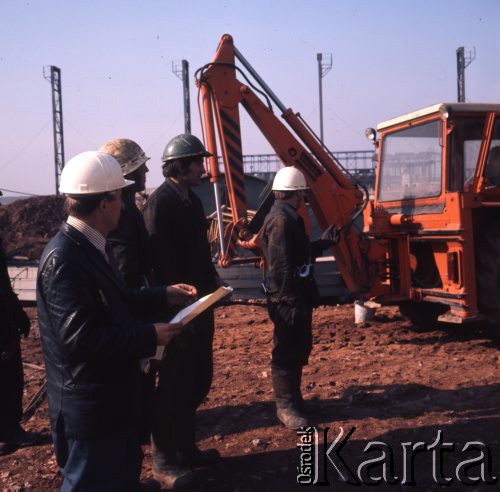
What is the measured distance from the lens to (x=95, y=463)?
247cm

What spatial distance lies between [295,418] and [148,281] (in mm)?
1659

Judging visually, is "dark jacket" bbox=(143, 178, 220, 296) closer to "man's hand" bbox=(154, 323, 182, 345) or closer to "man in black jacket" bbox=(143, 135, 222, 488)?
"man in black jacket" bbox=(143, 135, 222, 488)

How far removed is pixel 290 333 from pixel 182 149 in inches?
60.9

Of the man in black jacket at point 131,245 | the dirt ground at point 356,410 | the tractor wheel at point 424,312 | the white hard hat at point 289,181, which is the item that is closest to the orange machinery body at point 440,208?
the tractor wheel at point 424,312

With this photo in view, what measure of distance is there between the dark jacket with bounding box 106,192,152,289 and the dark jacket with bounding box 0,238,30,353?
1.39 m

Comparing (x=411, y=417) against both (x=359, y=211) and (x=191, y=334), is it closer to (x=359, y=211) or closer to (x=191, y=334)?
(x=191, y=334)

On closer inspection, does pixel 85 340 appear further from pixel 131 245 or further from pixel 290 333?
pixel 290 333

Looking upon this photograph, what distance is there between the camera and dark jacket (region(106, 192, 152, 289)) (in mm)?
3539

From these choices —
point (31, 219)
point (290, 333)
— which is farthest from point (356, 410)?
point (31, 219)

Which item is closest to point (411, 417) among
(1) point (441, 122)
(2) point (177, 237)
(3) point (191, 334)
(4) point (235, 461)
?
(4) point (235, 461)

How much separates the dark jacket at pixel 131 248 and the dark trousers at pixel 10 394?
1.53 m

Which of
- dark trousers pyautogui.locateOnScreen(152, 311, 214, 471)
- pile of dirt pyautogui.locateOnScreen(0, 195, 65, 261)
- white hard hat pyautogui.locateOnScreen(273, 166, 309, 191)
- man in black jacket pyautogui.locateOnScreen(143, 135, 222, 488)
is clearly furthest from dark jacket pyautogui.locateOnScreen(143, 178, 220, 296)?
pile of dirt pyautogui.locateOnScreen(0, 195, 65, 261)

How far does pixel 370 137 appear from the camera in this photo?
26.5ft

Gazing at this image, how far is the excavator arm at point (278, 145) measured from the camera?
7.89 m
